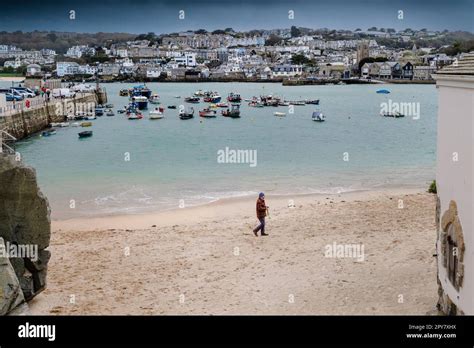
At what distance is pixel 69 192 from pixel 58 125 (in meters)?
25.3

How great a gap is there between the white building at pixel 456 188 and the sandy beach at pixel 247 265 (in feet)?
3.11

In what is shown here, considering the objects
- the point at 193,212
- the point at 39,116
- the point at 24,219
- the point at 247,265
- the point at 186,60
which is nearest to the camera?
the point at 24,219

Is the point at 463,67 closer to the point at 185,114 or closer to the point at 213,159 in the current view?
the point at 213,159

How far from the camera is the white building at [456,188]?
19.5ft

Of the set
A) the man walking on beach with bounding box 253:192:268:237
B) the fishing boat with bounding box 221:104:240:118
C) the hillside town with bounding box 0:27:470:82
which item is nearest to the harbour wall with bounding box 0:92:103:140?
the fishing boat with bounding box 221:104:240:118

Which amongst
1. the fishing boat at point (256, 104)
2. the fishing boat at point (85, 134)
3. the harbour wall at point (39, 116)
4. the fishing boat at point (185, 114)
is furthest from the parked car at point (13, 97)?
the fishing boat at point (256, 104)

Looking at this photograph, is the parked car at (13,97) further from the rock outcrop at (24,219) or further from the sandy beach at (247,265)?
the rock outcrop at (24,219)

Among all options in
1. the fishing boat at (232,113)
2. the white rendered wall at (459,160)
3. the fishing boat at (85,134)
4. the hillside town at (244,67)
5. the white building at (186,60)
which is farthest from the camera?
the white building at (186,60)

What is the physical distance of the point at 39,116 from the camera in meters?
44.2

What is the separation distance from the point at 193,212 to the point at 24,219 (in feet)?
28.8

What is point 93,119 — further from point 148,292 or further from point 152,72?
point 152,72

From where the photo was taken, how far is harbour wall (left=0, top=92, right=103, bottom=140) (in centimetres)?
3612

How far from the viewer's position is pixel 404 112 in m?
59.3


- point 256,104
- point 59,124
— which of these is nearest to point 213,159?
point 59,124
